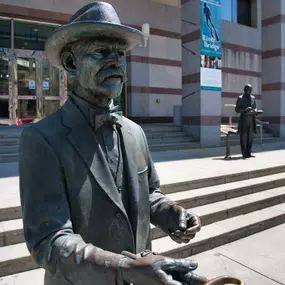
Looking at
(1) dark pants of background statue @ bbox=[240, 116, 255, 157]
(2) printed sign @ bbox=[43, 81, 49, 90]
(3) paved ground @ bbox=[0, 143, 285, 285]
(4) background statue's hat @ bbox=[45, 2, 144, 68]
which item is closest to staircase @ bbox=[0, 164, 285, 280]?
(3) paved ground @ bbox=[0, 143, 285, 285]

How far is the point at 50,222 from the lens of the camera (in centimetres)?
121

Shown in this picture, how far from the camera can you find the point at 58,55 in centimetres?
156

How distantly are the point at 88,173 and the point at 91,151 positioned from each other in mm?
106

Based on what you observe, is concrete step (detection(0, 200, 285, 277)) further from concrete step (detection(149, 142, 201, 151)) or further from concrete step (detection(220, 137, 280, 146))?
concrete step (detection(220, 137, 280, 146))

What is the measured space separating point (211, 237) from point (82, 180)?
353 cm

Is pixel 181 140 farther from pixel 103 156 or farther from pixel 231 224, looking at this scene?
pixel 103 156

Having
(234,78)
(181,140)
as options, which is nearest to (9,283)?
(181,140)

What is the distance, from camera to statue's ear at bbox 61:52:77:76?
150cm

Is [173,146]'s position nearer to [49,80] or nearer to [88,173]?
[49,80]

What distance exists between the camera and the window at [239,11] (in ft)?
56.4

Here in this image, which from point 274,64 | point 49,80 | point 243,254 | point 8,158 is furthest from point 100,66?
point 274,64

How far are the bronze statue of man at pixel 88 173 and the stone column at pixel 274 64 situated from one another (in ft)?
47.4

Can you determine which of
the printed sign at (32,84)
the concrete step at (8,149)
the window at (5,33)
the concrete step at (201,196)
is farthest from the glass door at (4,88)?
the concrete step at (201,196)

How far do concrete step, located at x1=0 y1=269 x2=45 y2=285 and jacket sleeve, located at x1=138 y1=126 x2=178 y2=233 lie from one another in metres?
2.12
